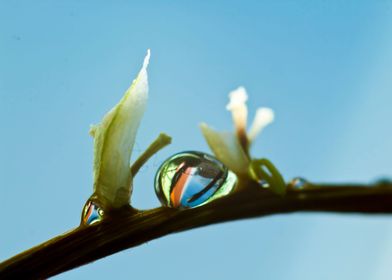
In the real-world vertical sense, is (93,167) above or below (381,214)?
A: above

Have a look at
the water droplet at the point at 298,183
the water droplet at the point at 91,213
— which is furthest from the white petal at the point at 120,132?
the water droplet at the point at 298,183

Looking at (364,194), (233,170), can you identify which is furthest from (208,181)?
(364,194)

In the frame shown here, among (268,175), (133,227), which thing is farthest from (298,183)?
(133,227)

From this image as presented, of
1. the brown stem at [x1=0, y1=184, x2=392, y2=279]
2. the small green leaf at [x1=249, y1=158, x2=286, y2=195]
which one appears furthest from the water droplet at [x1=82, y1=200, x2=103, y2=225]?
the small green leaf at [x1=249, y1=158, x2=286, y2=195]

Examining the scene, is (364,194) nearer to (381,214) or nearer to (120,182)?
(381,214)

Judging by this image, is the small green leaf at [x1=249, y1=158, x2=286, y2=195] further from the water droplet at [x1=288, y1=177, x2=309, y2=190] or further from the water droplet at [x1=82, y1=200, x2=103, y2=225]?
the water droplet at [x1=82, y1=200, x2=103, y2=225]

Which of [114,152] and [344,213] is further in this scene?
[114,152]
